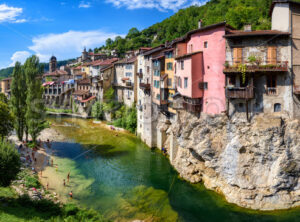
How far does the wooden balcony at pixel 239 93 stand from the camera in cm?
2183

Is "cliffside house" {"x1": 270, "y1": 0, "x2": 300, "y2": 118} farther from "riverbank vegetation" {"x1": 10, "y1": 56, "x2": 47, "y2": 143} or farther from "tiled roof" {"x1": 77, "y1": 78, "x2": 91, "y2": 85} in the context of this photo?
"tiled roof" {"x1": 77, "y1": 78, "x2": 91, "y2": 85}

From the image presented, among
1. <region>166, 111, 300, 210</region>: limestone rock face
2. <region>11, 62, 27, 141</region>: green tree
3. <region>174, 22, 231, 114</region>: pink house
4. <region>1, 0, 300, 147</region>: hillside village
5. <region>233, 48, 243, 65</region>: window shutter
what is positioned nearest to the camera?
<region>1, 0, 300, 147</region>: hillside village

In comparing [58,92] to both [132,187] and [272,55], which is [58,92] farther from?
[272,55]

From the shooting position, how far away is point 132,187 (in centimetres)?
2755

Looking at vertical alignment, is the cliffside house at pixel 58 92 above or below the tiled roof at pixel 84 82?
below

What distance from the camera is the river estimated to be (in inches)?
865

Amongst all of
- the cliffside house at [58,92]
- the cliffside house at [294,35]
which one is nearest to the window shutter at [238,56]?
the cliffside house at [294,35]

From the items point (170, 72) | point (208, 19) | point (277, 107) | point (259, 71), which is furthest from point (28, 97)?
point (208, 19)

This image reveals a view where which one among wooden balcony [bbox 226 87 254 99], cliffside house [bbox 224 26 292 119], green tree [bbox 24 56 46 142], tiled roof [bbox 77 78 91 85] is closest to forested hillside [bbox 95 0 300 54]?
cliffside house [bbox 224 26 292 119]

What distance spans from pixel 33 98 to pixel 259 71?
1371 inches

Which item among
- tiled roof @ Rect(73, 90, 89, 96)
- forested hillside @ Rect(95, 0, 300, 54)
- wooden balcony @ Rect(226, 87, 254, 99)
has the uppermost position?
forested hillside @ Rect(95, 0, 300, 54)

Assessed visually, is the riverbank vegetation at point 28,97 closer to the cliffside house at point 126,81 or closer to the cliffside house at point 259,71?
the cliffside house at point 126,81

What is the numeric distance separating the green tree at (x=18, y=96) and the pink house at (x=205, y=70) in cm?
2852

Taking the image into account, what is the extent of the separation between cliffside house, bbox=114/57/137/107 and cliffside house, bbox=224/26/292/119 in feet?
109
